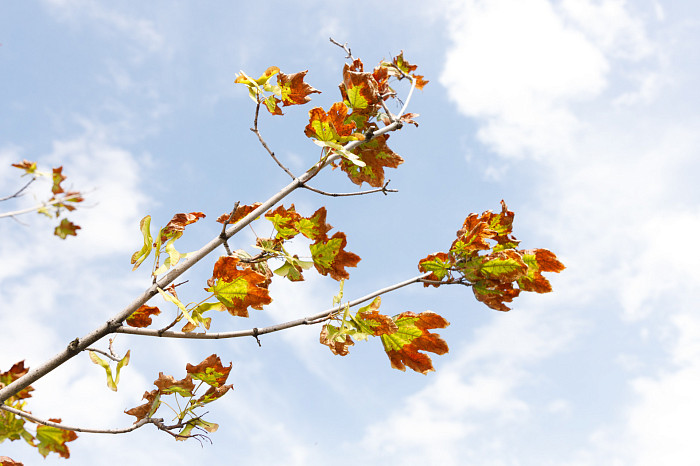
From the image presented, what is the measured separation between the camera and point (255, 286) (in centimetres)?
254

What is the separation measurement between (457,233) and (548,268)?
496 millimetres

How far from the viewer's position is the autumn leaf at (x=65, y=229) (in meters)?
1.96

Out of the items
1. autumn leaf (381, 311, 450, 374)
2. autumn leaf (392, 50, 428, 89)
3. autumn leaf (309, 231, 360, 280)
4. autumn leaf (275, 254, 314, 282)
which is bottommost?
autumn leaf (381, 311, 450, 374)

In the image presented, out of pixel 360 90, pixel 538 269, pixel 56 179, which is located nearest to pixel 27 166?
pixel 56 179

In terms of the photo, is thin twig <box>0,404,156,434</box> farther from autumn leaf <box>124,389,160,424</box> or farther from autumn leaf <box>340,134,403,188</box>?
autumn leaf <box>340,134,403,188</box>

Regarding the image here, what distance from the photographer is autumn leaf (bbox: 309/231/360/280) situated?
9.26 ft

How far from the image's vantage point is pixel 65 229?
6.44 ft

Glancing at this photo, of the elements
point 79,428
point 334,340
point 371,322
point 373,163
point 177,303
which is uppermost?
point 373,163

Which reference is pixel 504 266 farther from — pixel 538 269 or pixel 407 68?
pixel 407 68

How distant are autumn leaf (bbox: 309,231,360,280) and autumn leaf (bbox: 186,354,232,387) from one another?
74 cm

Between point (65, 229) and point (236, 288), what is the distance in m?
0.81

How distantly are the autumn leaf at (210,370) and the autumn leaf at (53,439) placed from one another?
86cm

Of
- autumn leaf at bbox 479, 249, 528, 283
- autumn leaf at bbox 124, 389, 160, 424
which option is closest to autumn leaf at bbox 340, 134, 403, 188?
autumn leaf at bbox 479, 249, 528, 283

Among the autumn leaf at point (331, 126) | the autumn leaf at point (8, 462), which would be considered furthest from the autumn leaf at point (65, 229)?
the autumn leaf at point (8, 462)
